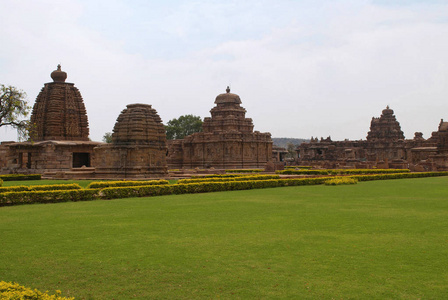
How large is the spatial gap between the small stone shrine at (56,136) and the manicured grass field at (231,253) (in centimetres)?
2267

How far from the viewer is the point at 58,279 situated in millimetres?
5965

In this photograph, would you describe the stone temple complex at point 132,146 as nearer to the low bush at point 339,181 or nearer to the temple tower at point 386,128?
the low bush at point 339,181

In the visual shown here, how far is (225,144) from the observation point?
160ft

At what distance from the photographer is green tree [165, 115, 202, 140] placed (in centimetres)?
8756

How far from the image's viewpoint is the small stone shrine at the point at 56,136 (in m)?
33.4

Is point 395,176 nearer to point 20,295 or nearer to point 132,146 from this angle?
point 132,146

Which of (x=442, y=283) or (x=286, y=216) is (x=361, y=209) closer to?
(x=286, y=216)

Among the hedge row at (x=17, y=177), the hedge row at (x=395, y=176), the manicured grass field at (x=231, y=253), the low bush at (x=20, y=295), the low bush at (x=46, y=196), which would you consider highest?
the hedge row at (x=17, y=177)

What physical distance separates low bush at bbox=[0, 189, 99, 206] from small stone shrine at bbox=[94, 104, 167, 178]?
38.2 feet

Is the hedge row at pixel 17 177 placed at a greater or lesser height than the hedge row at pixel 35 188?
greater

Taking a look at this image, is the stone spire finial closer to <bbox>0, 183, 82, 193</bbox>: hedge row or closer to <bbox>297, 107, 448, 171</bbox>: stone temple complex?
<bbox>0, 183, 82, 193</bbox>: hedge row

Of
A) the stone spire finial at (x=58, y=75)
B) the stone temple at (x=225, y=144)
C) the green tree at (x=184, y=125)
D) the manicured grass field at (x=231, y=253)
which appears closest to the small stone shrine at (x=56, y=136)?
the stone spire finial at (x=58, y=75)

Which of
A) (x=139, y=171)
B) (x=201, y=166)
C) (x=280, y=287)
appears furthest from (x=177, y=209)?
(x=201, y=166)

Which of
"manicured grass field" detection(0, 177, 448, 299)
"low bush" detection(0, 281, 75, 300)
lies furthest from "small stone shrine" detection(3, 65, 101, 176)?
"low bush" detection(0, 281, 75, 300)
